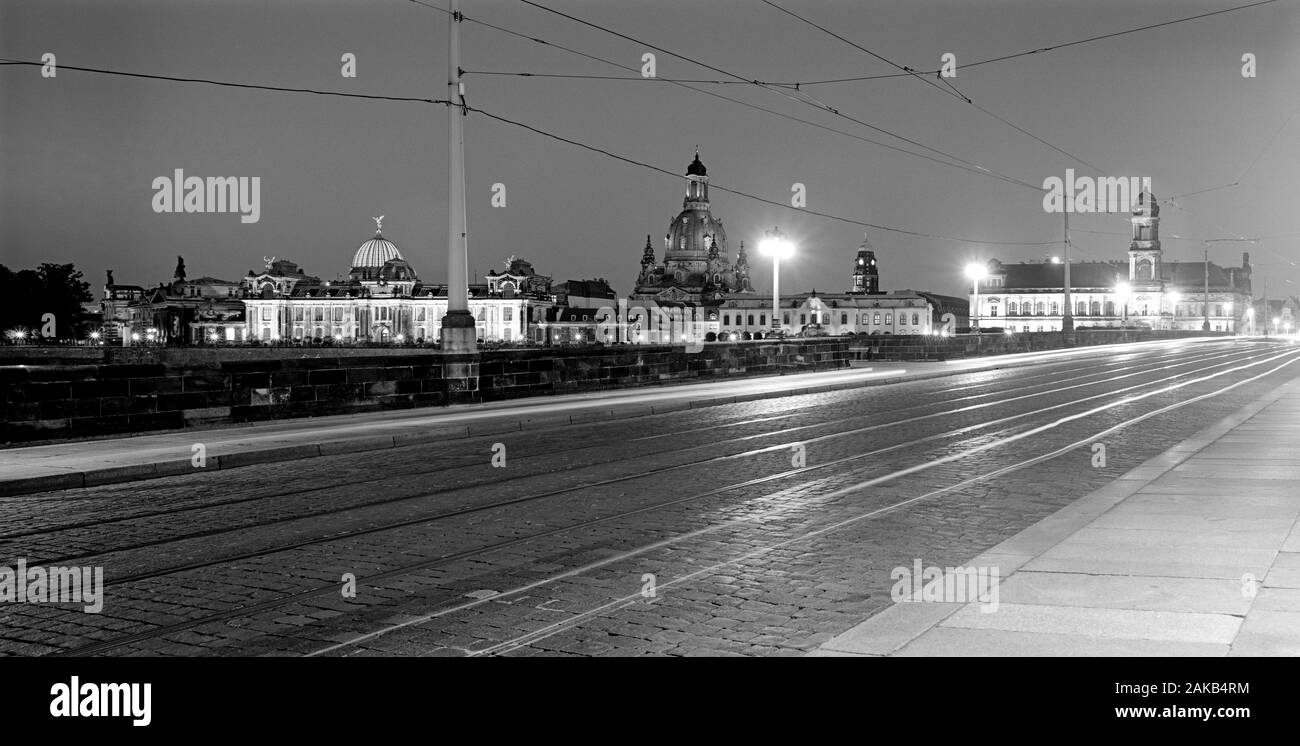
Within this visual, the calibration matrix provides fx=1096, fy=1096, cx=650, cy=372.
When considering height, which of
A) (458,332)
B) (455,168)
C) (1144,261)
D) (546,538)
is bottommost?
(546,538)

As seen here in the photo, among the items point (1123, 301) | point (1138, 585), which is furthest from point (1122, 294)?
point (1138, 585)

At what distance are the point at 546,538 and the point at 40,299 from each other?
124 metres

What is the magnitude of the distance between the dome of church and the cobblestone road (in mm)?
174453

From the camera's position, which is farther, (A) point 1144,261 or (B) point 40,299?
(A) point 1144,261

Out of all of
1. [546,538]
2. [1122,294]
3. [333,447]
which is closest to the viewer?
[546,538]

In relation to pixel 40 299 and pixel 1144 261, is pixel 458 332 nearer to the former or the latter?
pixel 40 299

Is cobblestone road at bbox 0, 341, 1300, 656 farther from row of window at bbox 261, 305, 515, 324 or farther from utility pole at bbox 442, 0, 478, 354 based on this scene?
row of window at bbox 261, 305, 515, 324

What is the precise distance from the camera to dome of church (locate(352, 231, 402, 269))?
185 meters

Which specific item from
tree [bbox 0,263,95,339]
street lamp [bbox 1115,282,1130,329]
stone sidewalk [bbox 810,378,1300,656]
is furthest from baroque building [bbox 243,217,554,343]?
stone sidewalk [bbox 810,378,1300,656]

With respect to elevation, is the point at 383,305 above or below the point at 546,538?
above

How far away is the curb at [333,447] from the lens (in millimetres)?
11523

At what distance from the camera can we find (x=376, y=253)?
185000 mm

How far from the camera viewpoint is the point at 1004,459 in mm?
13602
